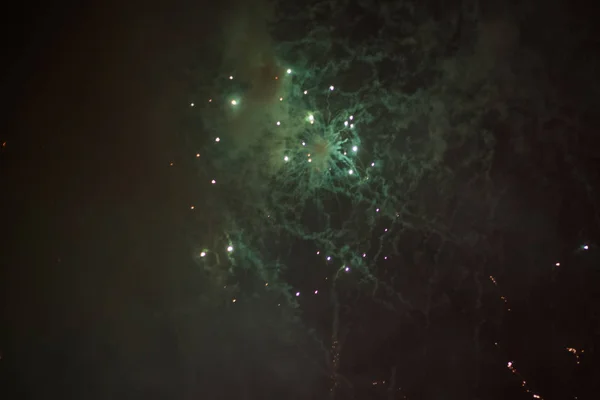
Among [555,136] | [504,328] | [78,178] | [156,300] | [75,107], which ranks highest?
[75,107]

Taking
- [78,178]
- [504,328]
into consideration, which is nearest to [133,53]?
[78,178]

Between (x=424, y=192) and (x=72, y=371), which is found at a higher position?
(x=424, y=192)

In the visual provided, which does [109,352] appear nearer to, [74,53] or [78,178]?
[78,178]

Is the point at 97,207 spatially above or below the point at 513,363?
above

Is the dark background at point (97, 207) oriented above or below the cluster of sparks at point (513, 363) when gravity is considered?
above

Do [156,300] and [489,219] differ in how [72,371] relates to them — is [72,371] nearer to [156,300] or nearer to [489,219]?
[156,300]

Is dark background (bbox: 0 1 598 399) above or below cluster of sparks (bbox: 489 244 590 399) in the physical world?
above
